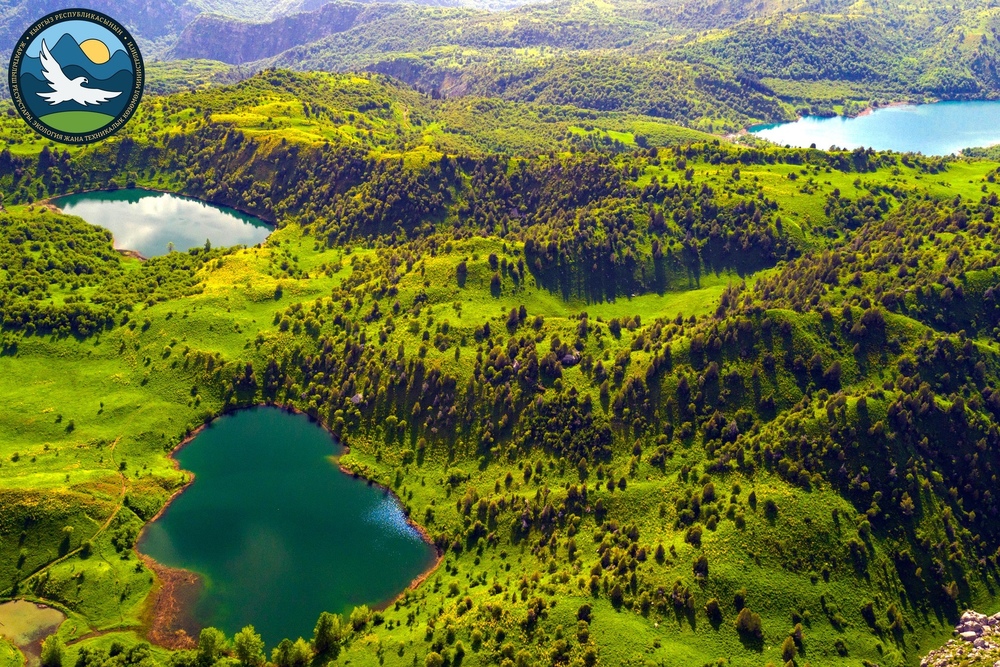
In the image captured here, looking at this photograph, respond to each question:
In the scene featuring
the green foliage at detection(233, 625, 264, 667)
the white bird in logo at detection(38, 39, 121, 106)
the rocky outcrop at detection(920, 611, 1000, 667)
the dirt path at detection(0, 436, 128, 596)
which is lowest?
the rocky outcrop at detection(920, 611, 1000, 667)

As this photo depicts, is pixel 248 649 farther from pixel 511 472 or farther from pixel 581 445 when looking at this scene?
pixel 581 445

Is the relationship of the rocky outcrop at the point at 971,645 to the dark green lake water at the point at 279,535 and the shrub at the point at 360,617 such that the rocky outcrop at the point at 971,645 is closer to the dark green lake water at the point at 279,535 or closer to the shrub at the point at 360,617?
the dark green lake water at the point at 279,535

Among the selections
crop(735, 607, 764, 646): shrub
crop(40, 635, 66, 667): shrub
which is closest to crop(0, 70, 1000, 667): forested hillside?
crop(735, 607, 764, 646): shrub

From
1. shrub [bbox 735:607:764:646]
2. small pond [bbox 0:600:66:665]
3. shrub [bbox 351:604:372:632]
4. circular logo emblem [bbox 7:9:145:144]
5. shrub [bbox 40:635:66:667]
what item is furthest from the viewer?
circular logo emblem [bbox 7:9:145:144]

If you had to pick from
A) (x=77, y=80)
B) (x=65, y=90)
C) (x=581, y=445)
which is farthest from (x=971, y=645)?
(x=77, y=80)

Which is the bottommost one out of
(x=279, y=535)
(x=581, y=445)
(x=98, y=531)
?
(x=279, y=535)

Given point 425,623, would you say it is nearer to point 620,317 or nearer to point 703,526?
point 703,526

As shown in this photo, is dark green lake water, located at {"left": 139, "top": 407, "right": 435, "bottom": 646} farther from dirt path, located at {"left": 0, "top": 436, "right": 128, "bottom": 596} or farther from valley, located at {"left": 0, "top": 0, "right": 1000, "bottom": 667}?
dirt path, located at {"left": 0, "top": 436, "right": 128, "bottom": 596}
